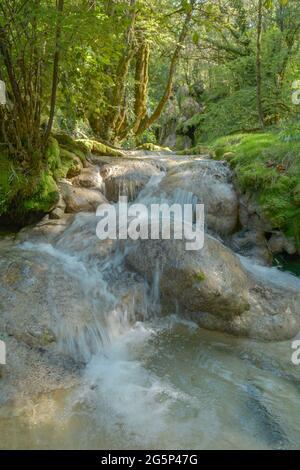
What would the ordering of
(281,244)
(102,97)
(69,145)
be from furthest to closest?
(102,97) → (69,145) → (281,244)

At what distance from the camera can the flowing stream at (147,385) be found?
2623 mm

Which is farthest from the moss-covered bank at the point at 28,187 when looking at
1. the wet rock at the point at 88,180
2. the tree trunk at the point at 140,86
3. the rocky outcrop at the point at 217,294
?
the tree trunk at the point at 140,86

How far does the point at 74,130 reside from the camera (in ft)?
31.9

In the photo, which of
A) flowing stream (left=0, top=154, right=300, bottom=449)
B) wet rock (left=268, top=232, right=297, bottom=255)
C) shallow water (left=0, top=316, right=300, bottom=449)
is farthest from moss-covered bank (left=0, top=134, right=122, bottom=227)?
→ wet rock (left=268, top=232, right=297, bottom=255)

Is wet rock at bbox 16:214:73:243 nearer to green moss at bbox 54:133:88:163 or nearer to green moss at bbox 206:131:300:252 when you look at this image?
green moss at bbox 54:133:88:163

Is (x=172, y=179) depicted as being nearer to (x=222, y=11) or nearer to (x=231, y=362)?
(x=231, y=362)

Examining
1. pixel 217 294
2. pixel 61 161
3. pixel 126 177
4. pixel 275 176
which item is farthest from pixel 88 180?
pixel 217 294

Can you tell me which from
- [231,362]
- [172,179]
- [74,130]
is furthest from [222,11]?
[231,362]

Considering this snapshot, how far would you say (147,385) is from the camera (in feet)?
10.5

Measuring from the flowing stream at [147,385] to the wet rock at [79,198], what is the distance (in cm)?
172

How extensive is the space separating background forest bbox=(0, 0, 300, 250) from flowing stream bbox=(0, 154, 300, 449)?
6.64ft

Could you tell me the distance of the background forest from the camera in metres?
4.78

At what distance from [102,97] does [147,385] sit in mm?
6917

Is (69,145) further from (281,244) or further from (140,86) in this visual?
(140,86)
